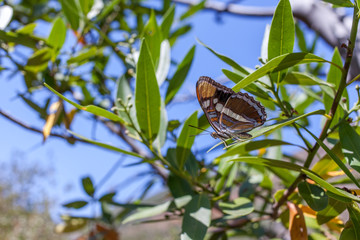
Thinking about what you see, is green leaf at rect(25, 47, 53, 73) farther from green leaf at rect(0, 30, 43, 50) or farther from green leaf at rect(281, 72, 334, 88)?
green leaf at rect(281, 72, 334, 88)

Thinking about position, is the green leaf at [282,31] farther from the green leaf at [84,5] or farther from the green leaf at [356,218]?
the green leaf at [84,5]

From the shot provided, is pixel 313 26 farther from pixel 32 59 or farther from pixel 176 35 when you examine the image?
pixel 32 59

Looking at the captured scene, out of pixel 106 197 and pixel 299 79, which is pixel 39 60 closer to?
pixel 106 197

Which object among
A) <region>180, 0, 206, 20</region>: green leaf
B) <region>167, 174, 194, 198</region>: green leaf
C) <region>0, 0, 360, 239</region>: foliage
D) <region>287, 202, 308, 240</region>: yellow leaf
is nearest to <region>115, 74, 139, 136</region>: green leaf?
<region>0, 0, 360, 239</region>: foliage

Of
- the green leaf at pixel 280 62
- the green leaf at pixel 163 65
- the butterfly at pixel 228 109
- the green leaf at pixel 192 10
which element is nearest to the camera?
the green leaf at pixel 280 62

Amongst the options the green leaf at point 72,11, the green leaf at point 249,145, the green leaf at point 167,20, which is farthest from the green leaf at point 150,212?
the green leaf at point 72,11
